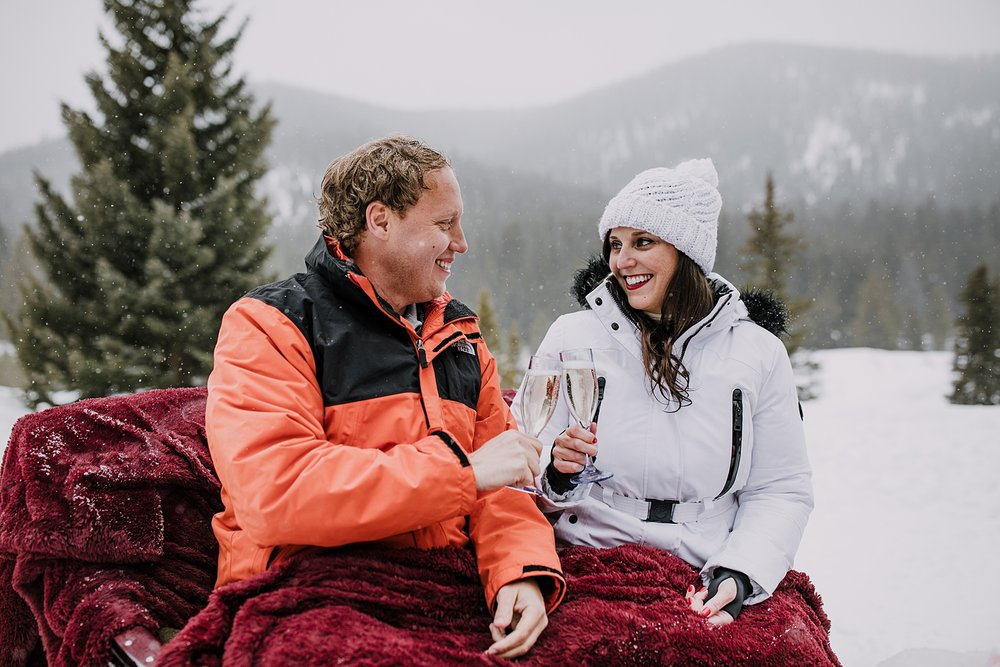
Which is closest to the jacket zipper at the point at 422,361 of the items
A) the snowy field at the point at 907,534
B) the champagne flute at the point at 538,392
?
the champagne flute at the point at 538,392

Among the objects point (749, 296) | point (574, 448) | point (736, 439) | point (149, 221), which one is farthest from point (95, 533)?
point (149, 221)

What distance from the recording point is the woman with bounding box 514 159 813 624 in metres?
2.18

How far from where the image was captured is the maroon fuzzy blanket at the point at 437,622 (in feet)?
4.64

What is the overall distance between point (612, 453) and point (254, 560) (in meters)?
1.24

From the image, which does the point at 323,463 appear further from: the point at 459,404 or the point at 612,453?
the point at 612,453

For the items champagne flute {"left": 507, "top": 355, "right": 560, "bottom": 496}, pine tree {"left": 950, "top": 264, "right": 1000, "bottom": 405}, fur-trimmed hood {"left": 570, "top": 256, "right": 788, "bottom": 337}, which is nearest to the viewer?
champagne flute {"left": 507, "top": 355, "right": 560, "bottom": 496}

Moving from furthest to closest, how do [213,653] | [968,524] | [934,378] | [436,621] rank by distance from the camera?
1. [934,378]
2. [968,524]
3. [436,621]
4. [213,653]

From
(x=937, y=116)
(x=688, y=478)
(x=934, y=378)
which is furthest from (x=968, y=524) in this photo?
(x=937, y=116)

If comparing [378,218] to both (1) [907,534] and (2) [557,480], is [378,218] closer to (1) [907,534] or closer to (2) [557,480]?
(2) [557,480]

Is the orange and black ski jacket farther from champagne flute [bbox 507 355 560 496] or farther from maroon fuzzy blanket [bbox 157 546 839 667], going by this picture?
champagne flute [bbox 507 355 560 496]

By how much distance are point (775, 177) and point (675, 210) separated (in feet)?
396

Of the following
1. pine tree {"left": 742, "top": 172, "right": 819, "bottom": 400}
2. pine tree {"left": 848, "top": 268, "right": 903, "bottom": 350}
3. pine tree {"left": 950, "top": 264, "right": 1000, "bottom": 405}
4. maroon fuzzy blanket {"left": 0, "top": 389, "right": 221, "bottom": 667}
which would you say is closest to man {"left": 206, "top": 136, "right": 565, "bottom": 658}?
maroon fuzzy blanket {"left": 0, "top": 389, "right": 221, "bottom": 667}

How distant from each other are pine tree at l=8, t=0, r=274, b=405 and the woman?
901 cm

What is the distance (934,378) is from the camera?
25.3 m
